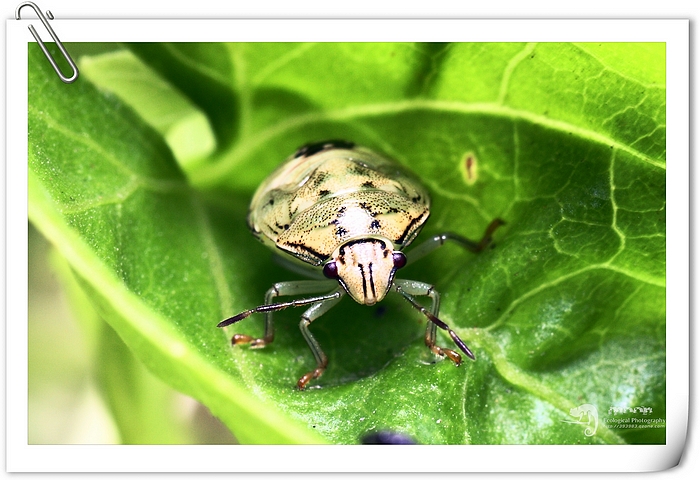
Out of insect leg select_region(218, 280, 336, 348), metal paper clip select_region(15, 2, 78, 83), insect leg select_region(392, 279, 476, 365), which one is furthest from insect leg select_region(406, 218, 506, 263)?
metal paper clip select_region(15, 2, 78, 83)

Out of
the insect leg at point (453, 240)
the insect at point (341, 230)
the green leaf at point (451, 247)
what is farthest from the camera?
the insect leg at point (453, 240)

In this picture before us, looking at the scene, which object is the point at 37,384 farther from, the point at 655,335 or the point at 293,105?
the point at 655,335
